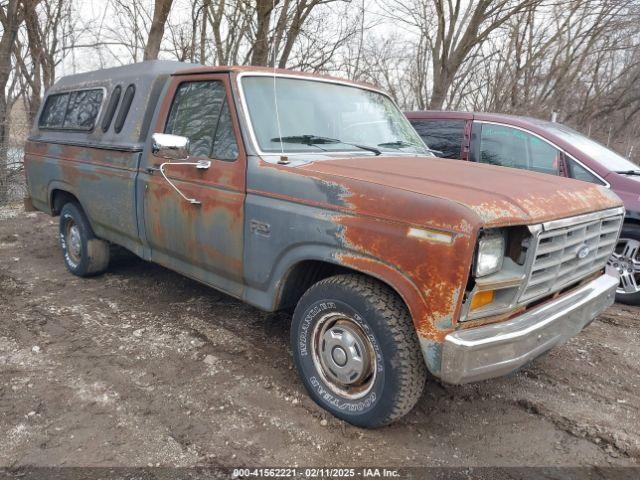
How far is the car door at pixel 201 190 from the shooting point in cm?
325

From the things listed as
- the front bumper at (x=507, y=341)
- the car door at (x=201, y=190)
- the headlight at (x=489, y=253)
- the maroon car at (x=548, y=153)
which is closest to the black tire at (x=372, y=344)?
the front bumper at (x=507, y=341)

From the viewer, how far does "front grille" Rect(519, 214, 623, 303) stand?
2.43 metres

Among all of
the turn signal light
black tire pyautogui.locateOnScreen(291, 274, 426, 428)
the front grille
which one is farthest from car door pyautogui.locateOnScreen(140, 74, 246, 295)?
the front grille

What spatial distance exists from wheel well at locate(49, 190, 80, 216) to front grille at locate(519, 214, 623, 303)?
4.74 meters

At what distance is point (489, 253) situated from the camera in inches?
90.4

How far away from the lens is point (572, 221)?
2570mm

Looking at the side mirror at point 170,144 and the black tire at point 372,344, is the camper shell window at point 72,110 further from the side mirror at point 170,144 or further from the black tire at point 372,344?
the black tire at point 372,344

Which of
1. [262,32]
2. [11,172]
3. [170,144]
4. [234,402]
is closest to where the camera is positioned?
[234,402]

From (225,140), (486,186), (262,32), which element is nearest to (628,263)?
(486,186)

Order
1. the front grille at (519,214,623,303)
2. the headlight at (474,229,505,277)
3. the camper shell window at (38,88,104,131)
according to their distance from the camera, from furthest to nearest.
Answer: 1. the camper shell window at (38,88,104,131)
2. the front grille at (519,214,623,303)
3. the headlight at (474,229,505,277)

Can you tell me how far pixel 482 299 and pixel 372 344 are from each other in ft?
2.06

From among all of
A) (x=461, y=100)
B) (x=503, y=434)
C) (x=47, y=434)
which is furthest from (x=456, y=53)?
(x=47, y=434)

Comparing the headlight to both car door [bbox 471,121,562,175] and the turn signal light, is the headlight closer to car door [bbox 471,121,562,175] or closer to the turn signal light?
the turn signal light

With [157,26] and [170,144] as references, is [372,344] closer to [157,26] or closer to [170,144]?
[170,144]
